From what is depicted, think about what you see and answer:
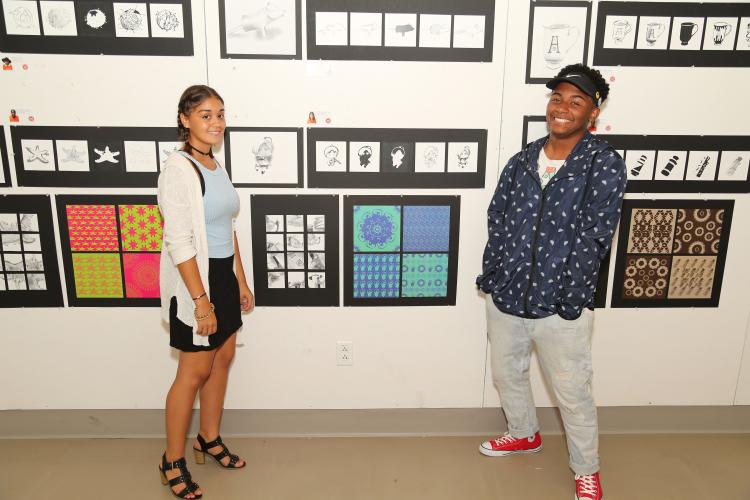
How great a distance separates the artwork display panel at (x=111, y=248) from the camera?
89.0 inches

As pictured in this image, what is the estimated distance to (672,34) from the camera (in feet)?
7.26

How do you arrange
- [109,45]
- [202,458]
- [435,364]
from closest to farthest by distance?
1. [109,45]
2. [202,458]
3. [435,364]

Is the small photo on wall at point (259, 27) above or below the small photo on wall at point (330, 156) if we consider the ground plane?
above

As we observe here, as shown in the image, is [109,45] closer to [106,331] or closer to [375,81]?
[375,81]

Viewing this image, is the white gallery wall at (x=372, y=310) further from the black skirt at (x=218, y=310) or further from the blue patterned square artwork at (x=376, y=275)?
the black skirt at (x=218, y=310)

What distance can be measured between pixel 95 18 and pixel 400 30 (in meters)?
1.24

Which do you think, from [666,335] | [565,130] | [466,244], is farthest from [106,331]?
[666,335]

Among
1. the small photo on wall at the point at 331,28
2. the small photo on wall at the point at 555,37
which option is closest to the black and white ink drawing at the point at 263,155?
the small photo on wall at the point at 331,28

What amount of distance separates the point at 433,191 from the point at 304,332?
879mm

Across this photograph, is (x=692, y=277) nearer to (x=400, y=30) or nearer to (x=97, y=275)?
(x=400, y=30)

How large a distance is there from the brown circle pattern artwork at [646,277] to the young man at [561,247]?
1.77ft

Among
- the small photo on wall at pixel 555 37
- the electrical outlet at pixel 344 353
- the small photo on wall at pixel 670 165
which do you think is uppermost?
the small photo on wall at pixel 555 37

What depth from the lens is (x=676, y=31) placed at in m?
2.21

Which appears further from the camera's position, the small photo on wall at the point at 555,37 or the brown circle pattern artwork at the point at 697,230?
the brown circle pattern artwork at the point at 697,230
